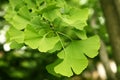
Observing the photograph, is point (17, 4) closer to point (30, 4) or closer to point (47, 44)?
point (30, 4)

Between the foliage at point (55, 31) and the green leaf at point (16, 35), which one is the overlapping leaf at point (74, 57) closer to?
the foliage at point (55, 31)

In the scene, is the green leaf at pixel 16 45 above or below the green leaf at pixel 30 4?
below

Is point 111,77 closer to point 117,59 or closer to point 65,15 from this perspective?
point 117,59

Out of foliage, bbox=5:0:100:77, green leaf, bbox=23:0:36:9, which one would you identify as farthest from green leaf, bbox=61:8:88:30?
green leaf, bbox=23:0:36:9

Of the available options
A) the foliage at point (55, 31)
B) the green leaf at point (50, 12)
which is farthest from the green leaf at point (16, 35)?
the green leaf at point (50, 12)

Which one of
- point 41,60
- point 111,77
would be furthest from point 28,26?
point 41,60

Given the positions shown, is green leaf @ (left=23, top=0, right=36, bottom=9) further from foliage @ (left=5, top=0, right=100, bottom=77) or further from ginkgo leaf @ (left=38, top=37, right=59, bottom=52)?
ginkgo leaf @ (left=38, top=37, right=59, bottom=52)

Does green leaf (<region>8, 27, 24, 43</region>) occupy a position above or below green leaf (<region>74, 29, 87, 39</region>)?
above

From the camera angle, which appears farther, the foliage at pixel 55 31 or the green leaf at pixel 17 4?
the green leaf at pixel 17 4
